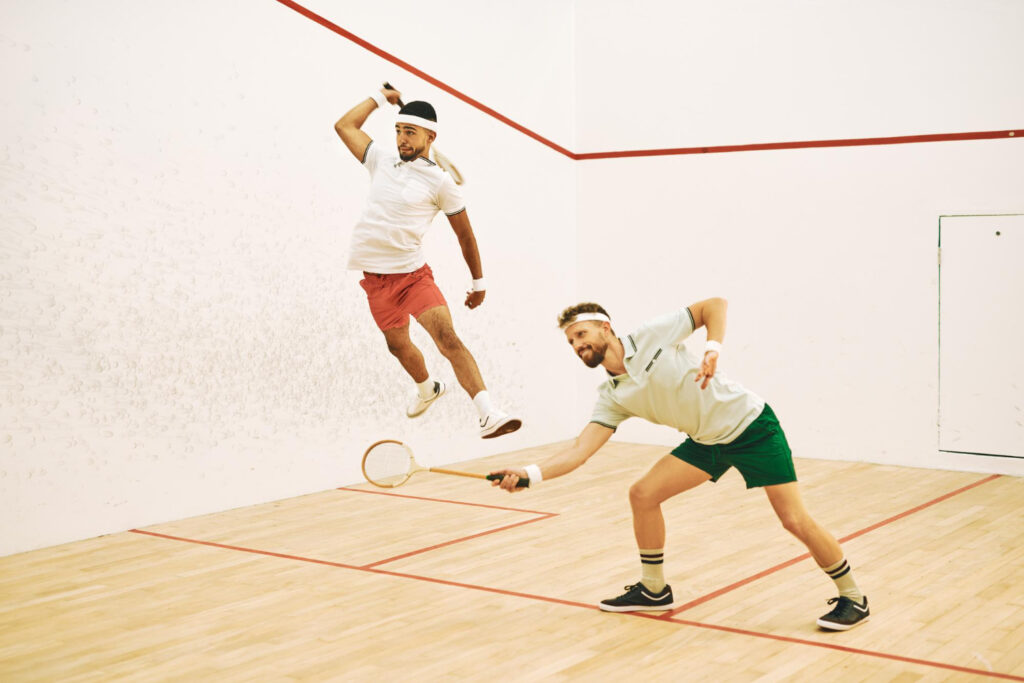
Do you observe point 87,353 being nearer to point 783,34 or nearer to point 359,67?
point 359,67

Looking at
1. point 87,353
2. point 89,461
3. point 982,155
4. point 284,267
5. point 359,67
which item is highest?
point 359,67

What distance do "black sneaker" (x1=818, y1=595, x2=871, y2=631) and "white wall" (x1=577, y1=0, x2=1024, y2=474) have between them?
3.22 meters

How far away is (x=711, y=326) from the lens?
279 cm

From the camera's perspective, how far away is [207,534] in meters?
4.39

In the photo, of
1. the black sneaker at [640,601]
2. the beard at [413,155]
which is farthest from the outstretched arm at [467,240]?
the black sneaker at [640,601]

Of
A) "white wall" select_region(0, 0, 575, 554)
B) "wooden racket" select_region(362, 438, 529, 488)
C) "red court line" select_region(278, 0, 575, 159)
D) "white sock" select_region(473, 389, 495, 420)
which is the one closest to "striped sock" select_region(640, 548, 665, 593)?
"wooden racket" select_region(362, 438, 529, 488)

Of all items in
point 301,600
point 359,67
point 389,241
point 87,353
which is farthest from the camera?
point 359,67

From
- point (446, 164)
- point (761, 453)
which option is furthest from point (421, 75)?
point (761, 453)

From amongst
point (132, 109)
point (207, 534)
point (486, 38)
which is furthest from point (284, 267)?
point (486, 38)

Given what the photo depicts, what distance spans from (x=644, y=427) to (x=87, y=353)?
3.65m

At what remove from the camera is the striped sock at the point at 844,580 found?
117 inches

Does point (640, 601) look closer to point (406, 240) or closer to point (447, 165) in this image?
point (406, 240)

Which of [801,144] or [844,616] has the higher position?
[801,144]

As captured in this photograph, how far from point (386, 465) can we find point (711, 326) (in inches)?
48.2
